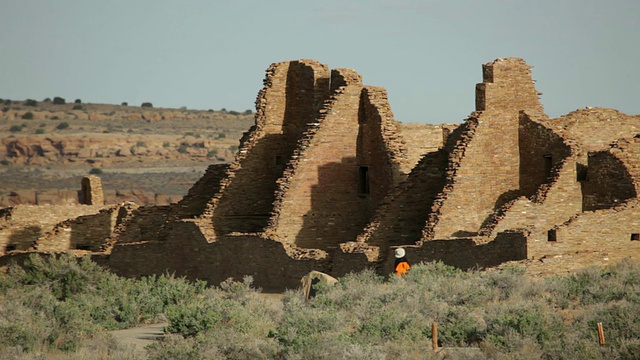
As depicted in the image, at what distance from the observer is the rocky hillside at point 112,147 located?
8681 cm

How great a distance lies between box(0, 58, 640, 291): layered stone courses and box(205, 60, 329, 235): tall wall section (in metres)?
Answer: 0.04

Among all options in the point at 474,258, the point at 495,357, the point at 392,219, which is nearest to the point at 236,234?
the point at 392,219

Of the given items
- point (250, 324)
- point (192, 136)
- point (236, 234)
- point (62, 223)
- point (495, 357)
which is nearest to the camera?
point (495, 357)

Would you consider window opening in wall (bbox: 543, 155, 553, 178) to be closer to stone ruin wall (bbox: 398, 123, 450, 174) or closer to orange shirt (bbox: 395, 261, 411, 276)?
stone ruin wall (bbox: 398, 123, 450, 174)

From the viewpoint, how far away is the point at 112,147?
100000 mm

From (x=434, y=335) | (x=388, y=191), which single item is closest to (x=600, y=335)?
(x=434, y=335)

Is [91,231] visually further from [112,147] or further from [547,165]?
[112,147]

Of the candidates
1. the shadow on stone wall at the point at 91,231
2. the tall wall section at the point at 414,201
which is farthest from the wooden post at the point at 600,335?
the shadow on stone wall at the point at 91,231

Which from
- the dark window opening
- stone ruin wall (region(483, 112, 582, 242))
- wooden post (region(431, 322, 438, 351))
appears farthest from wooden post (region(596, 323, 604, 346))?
the dark window opening

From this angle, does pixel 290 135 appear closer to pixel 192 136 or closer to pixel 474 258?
pixel 474 258

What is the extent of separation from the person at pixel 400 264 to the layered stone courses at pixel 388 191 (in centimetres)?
68

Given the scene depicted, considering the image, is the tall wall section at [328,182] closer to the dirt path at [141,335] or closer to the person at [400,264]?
the person at [400,264]

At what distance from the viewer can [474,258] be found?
92.5 feet

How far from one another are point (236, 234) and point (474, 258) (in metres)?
7.89
